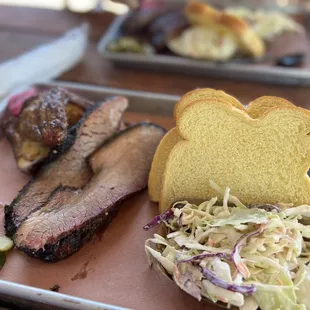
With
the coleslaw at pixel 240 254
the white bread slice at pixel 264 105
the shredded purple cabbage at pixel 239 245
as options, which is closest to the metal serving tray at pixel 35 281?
the coleslaw at pixel 240 254

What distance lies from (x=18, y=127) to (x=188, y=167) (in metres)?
0.65

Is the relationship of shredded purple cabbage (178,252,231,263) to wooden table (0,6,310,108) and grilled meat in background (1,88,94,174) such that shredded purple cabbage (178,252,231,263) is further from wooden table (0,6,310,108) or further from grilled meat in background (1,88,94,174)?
wooden table (0,6,310,108)

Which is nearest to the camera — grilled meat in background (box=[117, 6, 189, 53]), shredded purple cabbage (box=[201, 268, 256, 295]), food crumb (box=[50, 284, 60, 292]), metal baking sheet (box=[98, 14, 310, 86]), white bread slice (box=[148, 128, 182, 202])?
shredded purple cabbage (box=[201, 268, 256, 295])

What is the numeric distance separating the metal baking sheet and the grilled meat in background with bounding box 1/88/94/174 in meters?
0.65

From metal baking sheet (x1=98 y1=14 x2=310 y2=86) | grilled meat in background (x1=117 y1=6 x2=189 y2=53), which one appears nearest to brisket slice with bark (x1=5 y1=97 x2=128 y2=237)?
metal baking sheet (x1=98 y1=14 x2=310 y2=86)

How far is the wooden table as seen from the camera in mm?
2180

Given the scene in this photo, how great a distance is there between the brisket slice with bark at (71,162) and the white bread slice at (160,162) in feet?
0.70

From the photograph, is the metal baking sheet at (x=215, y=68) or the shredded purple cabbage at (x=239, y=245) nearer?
the shredded purple cabbage at (x=239, y=245)

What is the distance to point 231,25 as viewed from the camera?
218cm

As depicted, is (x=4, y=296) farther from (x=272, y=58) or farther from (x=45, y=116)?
(x=272, y=58)

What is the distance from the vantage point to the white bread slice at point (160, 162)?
4.77 ft

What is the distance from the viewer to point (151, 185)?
150cm

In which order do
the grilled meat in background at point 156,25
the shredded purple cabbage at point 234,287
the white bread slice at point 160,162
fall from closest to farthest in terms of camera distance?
the shredded purple cabbage at point 234,287
the white bread slice at point 160,162
the grilled meat in background at point 156,25

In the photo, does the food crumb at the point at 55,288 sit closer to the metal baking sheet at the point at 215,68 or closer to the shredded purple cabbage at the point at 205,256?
the shredded purple cabbage at the point at 205,256
